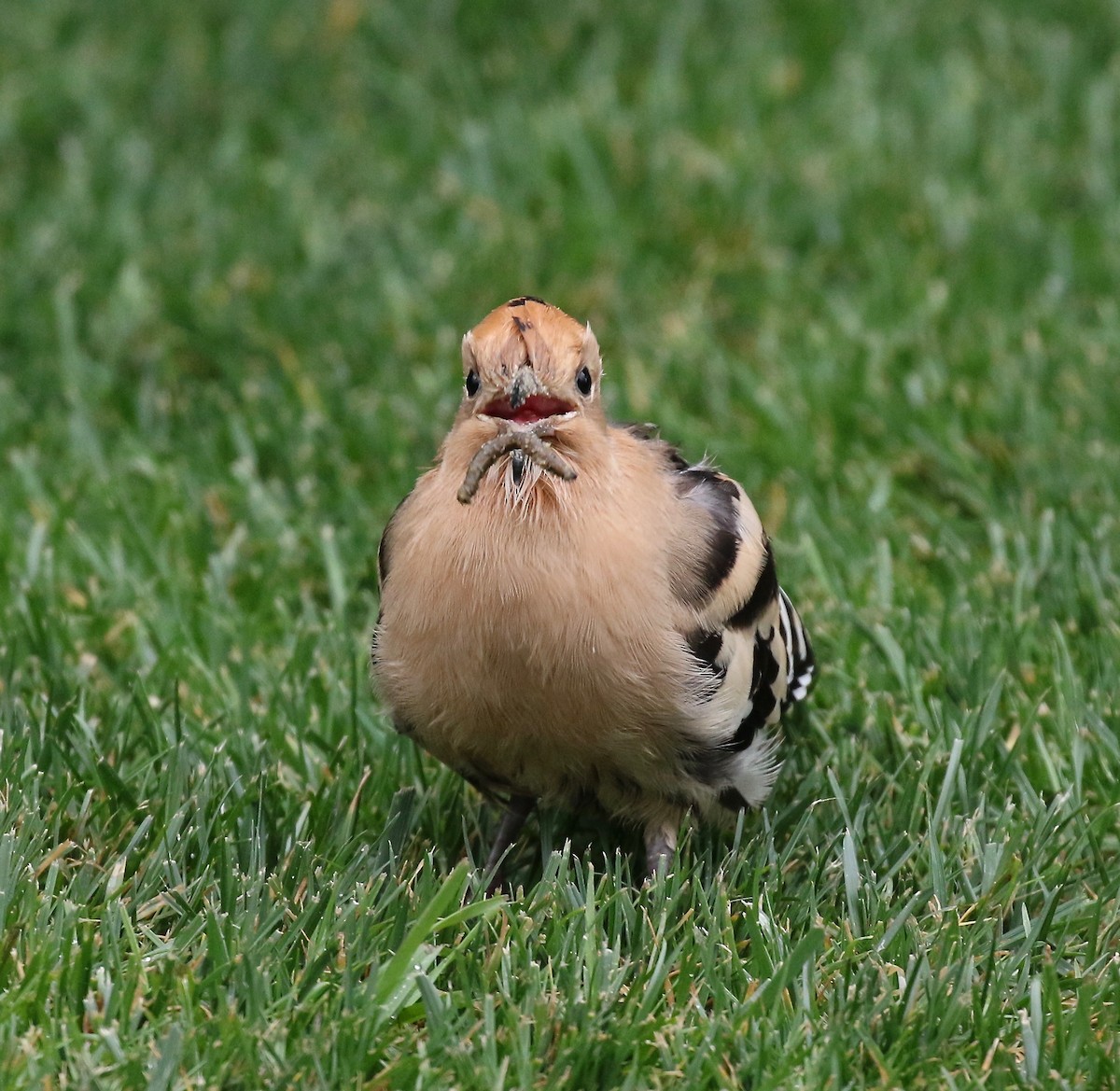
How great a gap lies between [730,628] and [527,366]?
2.34ft

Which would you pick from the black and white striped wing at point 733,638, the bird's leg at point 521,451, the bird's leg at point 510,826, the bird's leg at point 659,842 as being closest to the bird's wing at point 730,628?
the black and white striped wing at point 733,638

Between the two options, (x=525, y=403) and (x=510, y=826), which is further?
(x=510, y=826)

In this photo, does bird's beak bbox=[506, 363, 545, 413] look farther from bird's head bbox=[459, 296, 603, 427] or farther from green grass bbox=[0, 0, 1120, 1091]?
green grass bbox=[0, 0, 1120, 1091]

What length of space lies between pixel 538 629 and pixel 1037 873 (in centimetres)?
114

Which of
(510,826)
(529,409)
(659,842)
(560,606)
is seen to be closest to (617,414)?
(510,826)

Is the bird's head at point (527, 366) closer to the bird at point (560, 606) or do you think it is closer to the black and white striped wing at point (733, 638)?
the bird at point (560, 606)

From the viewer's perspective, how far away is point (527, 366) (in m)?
3.24

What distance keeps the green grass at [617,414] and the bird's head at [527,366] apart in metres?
0.89

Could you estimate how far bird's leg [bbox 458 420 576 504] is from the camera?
3268mm

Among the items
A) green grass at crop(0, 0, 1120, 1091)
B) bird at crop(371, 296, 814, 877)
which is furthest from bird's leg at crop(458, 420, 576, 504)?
green grass at crop(0, 0, 1120, 1091)

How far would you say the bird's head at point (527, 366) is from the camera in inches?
127

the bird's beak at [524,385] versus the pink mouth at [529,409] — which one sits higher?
the bird's beak at [524,385]

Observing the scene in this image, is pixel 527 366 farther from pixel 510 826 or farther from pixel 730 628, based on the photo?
pixel 510 826

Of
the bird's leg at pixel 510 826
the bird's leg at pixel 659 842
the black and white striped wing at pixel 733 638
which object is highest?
the black and white striped wing at pixel 733 638
